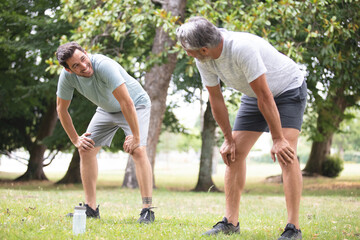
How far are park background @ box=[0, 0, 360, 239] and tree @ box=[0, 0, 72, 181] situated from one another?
0.15 feet

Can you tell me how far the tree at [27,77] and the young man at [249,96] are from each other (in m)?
11.7

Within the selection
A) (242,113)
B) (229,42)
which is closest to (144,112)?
(242,113)

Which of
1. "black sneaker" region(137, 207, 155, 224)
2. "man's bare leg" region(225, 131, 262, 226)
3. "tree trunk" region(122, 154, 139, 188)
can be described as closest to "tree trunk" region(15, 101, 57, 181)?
"tree trunk" region(122, 154, 139, 188)

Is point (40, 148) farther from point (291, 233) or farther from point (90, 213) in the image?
point (291, 233)

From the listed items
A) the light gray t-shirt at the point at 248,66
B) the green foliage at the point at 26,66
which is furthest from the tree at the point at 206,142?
the light gray t-shirt at the point at 248,66

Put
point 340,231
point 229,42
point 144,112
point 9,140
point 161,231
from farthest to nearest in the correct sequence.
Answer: point 9,140
point 144,112
point 340,231
point 161,231
point 229,42

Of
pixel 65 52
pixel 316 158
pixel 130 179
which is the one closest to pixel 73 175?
pixel 130 179

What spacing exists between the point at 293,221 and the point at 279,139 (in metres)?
0.67

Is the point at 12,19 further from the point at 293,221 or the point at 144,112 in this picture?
the point at 293,221

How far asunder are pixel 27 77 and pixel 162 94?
7.56 m

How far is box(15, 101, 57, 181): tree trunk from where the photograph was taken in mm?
19172

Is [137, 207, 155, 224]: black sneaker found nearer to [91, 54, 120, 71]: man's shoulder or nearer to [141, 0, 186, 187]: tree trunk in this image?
[91, 54, 120, 71]: man's shoulder

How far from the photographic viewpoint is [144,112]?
15.2ft

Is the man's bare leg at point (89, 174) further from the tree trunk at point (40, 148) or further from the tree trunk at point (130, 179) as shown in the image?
the tree trunk at point (40, 148)
